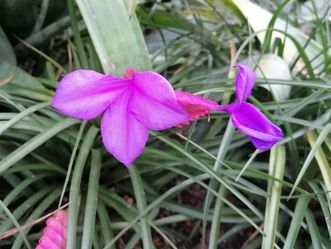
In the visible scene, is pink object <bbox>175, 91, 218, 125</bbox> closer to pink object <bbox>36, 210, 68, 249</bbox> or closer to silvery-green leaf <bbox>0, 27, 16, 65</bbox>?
pink object <bbox>36, 210, 68, 249</bbox>

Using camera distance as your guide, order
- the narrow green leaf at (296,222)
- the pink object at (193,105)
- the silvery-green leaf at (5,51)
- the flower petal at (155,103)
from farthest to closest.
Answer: the silvery-green leaf at (5,51)
the narrow green leaf at (296,222)
the pink object at (193,105)
the flower petal at (155,103)

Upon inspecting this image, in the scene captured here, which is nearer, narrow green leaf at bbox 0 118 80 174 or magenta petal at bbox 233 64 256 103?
magenta petal at bbox 233 64 256 103

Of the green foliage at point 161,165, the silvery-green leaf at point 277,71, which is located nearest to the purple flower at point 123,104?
the green foliage at point 161,165

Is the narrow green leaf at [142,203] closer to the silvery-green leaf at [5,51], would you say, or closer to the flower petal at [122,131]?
the flower petal at [122,131]

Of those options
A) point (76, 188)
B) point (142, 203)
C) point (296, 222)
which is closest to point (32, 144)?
point (76, 188)

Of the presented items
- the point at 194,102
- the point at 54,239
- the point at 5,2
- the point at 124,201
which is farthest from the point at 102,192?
the point at 5,2

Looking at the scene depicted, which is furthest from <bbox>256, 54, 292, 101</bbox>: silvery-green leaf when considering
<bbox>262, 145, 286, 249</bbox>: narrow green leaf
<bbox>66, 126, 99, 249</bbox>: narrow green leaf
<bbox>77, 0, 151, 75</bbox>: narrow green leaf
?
<bbox>66, 126, 99, 249</bbox>: narrow green leaf

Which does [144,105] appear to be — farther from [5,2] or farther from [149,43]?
[149,43]
